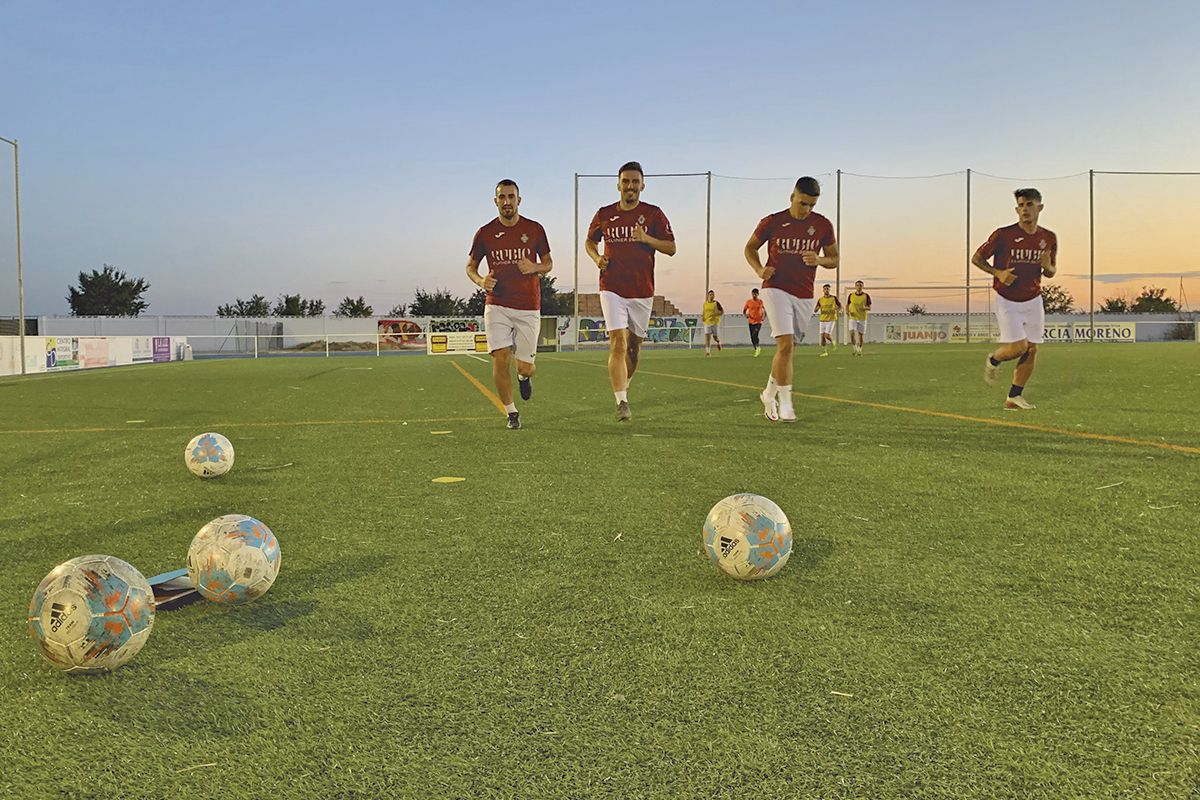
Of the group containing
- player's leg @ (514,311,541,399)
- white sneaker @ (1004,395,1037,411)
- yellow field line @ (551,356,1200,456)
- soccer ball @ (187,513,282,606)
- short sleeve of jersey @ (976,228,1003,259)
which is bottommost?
soccer ball @ (187,513,282,606)

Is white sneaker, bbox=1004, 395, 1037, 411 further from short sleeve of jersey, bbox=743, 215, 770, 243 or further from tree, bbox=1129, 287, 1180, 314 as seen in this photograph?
tree, bbox=1129, 287, 1180, 314

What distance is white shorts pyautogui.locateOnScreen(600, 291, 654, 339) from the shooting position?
8031mm

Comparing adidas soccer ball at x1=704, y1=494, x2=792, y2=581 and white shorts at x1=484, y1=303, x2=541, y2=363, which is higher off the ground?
white shorts at x1=484, y1=303, x2=541, y2=363

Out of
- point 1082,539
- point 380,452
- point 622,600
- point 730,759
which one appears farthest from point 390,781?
point 380,452

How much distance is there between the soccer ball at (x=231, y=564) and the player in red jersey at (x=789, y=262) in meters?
5.83

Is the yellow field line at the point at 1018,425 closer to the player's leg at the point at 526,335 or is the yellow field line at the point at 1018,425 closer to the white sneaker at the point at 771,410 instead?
the white sneaker at the point at 771,410

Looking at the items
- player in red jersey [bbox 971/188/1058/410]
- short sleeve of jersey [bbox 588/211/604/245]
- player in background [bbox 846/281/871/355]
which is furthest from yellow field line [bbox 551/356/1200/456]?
player in background [bbox 846/281/871/355]

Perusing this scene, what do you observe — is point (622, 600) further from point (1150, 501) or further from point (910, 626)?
point (1150, 501)

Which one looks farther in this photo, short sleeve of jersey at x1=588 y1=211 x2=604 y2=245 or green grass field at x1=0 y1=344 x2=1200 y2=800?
short sleeve of jersey at x1=588 y1=211 x2=604 y2=245

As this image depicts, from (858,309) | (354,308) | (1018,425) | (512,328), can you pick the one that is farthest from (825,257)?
(354,308)

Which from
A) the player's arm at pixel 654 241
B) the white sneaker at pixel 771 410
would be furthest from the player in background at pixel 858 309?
the player's arm at pixel 654 241

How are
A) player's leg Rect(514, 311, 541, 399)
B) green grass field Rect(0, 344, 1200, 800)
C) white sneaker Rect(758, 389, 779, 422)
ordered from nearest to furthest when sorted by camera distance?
green grass field Rect(0, 344, 1200, 800), white sneaker Rect(758, 389, 779, 422), player's leg Rect(514, 311, 541, 399)

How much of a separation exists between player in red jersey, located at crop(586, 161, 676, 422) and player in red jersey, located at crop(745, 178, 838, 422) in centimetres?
95

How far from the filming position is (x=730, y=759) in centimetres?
158
